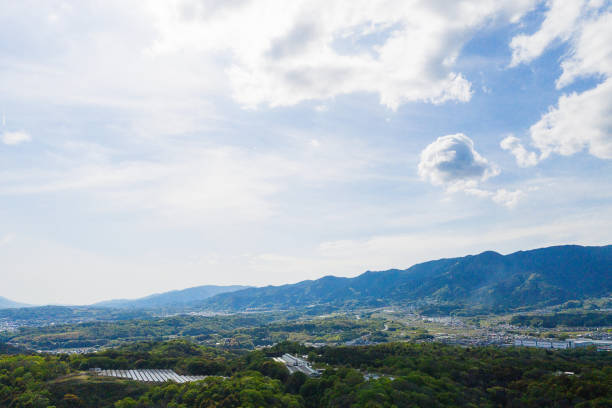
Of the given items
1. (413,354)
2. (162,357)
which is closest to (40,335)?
(162,357)

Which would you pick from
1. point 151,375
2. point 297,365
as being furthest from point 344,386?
point 151,375

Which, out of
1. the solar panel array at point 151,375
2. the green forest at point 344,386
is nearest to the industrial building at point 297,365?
the green forest at point 344,386

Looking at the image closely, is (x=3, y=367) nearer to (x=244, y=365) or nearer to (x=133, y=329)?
(x=244, y=365)

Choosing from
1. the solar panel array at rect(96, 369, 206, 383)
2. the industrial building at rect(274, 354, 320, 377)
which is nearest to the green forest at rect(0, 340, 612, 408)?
the industrial building at rect(274, 354, 320, 377)

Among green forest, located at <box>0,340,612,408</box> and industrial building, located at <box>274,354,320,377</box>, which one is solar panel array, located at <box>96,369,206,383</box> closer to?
green forest, located at <box>0,340,612,408</box>

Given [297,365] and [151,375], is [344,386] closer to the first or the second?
[297,365]

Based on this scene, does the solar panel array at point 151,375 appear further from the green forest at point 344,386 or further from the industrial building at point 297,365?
the industrial building at point 297,365
